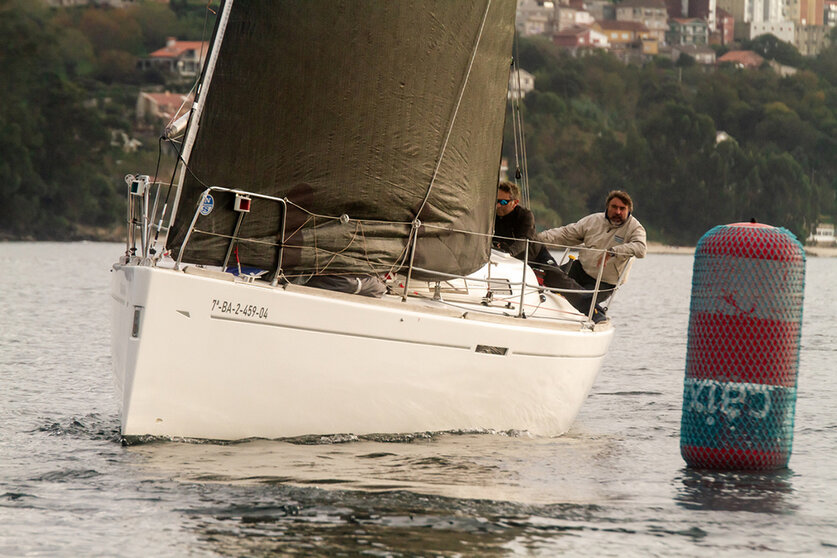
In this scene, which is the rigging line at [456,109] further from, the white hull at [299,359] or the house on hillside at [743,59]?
the house on hillside at [743,59]

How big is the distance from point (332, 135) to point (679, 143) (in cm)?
8469

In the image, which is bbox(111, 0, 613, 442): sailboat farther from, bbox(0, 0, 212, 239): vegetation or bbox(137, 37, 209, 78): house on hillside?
bbox(137, 37, 209, 78): house on hillside

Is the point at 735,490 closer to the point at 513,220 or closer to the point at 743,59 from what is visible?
the point at 513,220

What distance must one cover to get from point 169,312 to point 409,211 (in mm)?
2056

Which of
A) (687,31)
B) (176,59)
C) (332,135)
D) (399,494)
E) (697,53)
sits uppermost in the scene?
(687,31)

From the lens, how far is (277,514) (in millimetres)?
7156

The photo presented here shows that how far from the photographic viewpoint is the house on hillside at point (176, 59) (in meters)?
97.8

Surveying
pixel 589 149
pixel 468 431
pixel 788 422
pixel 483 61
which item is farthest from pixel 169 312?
pixel 589 149

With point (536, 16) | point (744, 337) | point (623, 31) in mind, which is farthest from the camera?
point (536, 16)

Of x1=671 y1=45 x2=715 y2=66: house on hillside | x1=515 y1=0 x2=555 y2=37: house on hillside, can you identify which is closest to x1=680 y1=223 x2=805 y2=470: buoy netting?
x1=671 y1=45 x2=715 y2=66: house on hillside

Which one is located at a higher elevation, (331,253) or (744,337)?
(331,253)

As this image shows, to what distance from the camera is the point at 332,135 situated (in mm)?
9188

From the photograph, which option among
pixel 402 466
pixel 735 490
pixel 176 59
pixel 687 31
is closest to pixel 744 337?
pixel 735 490

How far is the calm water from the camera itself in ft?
22.2
